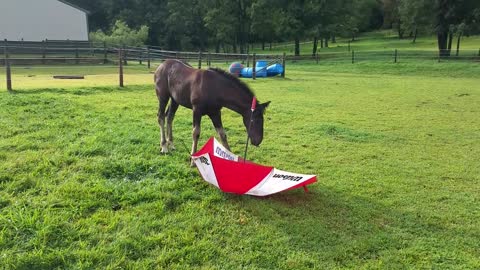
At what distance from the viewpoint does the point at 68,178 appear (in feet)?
14.3

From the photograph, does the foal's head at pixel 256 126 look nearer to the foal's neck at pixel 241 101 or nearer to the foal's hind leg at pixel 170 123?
the foal's neck at pixel 241 101

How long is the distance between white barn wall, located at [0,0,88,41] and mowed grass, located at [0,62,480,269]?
36.2m

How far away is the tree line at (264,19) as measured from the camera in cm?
3584

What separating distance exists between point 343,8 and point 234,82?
1700 inches

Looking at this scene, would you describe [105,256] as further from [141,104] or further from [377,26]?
[377,26]

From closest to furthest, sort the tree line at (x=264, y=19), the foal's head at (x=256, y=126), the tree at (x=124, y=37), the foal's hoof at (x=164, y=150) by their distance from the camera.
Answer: the foal's head at (x=256, y=126) → the foal's hoof at (x=164, y=150) → the tree line at (x=264, y=19) → the tree at (x=124, y=37)

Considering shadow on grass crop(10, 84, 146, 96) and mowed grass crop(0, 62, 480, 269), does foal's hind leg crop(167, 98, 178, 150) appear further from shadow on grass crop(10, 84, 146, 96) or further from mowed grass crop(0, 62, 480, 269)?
shadow on grass crop(10, 84, 146, 96)

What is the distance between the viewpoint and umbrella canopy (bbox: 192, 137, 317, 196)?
13.4 feet

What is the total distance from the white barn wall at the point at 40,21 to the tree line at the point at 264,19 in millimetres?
4245

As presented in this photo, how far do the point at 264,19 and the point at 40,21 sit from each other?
2460cm

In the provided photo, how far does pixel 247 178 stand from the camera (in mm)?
4145

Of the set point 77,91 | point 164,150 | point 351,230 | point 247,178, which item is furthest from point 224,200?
point 77,91

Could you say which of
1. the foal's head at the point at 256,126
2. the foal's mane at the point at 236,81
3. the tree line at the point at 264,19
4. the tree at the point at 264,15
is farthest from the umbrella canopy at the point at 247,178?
the tree at the point at 264,15

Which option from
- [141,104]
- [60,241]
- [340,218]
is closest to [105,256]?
[60,241]
